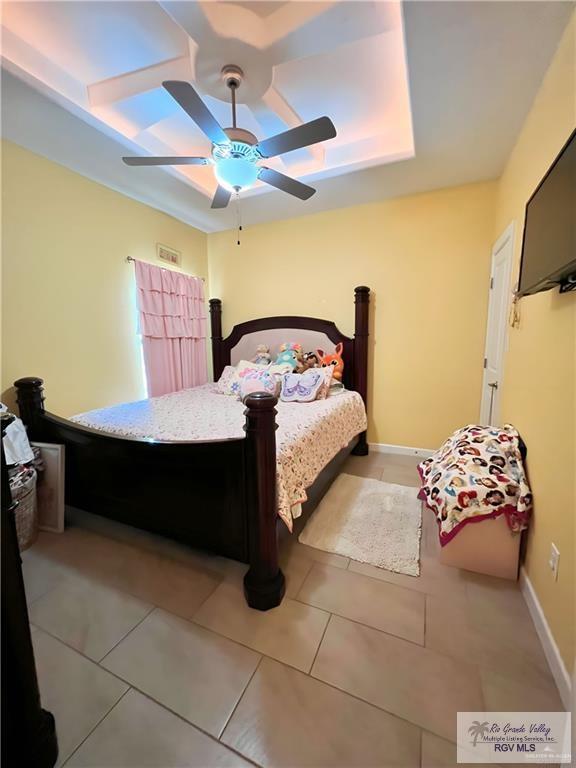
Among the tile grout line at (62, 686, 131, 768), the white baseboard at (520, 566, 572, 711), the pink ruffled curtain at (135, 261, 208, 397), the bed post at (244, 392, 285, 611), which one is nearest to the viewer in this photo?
the tile grout line at (62, 686, 131, 768)

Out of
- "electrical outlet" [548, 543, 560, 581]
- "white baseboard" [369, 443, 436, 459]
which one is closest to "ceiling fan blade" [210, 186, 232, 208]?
"electrical outlet" [548, 543, 560, 581]

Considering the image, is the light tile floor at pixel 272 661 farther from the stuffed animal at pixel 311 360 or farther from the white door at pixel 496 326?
the stuffed animal at pixel 311 360

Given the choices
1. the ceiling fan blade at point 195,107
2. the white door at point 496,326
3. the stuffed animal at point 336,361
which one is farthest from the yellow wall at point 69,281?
the white door at point 496,326

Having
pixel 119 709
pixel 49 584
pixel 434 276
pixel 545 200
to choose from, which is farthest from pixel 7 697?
pixel 434 276

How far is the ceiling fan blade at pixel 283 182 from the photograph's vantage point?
1882 mm

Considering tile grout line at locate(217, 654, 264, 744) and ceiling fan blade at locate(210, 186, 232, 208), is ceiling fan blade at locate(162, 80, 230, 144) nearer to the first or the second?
ceiling fan blade at locate(210, 186, 232, 208)

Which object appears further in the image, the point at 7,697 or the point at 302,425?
the point at 302,425

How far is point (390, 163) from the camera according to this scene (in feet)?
8.00

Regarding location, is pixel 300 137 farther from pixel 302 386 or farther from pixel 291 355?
pixel 291 355

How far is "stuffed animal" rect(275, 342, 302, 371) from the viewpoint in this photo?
3.34 m

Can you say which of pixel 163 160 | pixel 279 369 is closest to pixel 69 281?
pixel 163 160

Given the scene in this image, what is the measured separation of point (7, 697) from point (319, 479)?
5.55ft

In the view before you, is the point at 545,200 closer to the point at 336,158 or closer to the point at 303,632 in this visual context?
the point at 336,158

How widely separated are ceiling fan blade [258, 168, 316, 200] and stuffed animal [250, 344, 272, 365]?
6.10ft
